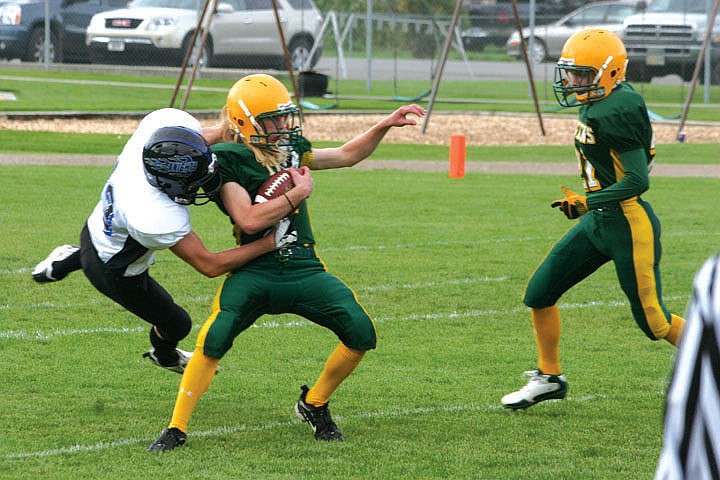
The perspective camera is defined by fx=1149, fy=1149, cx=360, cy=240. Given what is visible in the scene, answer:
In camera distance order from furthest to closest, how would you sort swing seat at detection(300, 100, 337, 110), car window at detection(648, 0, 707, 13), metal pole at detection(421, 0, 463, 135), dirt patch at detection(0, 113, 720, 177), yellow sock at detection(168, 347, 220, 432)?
car window at detection(648, 0, 707, 13), swing seat at detection(300, 100, 337, 110), metal pole at detection(421, 0, 463, 135), dirt patch at detection(0, 113, 720, 177), yellow sock at detection(168, 347, 220, 432)

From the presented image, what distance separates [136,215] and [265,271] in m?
0.62

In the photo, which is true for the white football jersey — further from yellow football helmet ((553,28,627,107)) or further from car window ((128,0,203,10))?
car window ((128,0,203,10))

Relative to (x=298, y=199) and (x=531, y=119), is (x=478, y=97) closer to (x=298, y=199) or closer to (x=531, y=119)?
(x=531, y=119)

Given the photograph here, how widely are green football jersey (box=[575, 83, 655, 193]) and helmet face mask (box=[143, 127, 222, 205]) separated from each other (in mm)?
1944

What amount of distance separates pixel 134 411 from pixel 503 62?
103ft

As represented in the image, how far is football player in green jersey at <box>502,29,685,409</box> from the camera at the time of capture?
5.62m

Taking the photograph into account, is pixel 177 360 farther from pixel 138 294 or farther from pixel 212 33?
pixel 212 33

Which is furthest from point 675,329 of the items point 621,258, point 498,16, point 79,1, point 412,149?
point 498,16

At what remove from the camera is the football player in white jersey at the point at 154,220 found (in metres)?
4.84

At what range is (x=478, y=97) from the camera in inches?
1179

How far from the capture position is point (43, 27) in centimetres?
2777

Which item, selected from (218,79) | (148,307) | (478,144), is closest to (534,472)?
(148,307)

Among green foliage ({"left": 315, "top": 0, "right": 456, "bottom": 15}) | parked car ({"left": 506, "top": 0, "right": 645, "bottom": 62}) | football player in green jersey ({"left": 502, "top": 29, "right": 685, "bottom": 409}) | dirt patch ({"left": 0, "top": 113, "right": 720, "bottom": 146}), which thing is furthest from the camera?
green foliage ({"left": 315, "top": 0, "right": 456, "bottom": 15})

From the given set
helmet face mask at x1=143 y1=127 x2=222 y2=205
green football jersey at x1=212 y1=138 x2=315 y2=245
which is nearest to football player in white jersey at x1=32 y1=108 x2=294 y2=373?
helmet face mask at x1=143 y1=127 x2=222 y2=205
